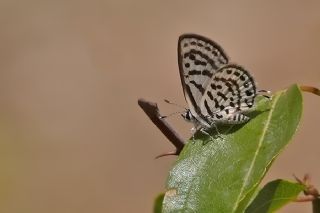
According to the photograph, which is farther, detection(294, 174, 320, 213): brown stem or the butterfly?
the butterfly

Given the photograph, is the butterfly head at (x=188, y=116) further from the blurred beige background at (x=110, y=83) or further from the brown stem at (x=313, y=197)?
the blurred beige background at (x=110, y=83)

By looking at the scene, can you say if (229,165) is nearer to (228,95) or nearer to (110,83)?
(228,95)

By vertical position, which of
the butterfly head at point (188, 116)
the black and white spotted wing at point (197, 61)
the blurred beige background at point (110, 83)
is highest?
the black and white spotted wing at point (197, 61)

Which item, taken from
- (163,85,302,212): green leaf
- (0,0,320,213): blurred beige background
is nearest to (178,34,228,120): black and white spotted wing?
(163,85,302,212): green leaf

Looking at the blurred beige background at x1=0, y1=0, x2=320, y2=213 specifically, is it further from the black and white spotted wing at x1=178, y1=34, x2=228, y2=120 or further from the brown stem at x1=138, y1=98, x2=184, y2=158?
the brown stem at x1=138, y1=98, x2=184, y2=158

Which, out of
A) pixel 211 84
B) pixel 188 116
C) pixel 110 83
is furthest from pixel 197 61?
pixel 110 83

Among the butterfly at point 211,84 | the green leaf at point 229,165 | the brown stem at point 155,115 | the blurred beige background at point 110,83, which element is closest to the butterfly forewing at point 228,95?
the butterfly at point 211,84
